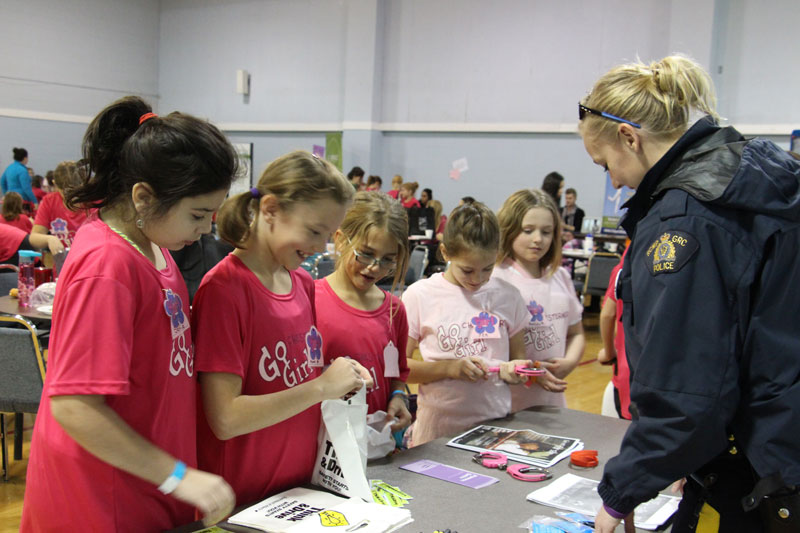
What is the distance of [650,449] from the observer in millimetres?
1135

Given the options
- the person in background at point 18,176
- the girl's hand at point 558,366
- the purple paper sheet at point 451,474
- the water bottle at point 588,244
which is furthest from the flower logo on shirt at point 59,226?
the person in background at point 18,176

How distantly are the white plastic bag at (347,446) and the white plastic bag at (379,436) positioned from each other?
226mm

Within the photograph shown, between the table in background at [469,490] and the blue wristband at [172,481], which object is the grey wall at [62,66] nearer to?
the table in background at [469,490]

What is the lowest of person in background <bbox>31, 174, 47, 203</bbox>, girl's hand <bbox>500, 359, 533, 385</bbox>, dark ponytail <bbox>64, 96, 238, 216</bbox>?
girl's hand <bbox>500, 359, 533, 385</bbox>

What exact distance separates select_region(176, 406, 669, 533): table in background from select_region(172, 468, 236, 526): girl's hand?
214 mm

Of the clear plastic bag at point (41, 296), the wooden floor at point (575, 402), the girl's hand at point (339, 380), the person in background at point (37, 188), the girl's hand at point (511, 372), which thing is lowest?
the wooden floor at point (575, 402)

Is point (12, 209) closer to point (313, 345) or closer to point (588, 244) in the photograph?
point (313, 345)

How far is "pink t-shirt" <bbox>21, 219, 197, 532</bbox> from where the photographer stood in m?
1.09

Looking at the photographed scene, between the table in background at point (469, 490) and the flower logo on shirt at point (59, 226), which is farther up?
the flower logo on shirt at point (59, 226)

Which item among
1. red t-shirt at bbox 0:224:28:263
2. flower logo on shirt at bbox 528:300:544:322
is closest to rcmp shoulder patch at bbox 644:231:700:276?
flower logo on shirt at bbox 528:300:544:322

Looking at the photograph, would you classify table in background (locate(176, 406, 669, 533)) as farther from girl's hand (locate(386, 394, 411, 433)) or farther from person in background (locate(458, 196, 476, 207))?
person in background (locate(458, 196, 476, 207))

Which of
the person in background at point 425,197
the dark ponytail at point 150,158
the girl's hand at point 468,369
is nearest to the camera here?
the dark ponytail at point 150,158

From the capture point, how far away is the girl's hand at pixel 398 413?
1.90 meters

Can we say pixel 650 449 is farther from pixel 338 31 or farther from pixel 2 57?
pixel 2 57
